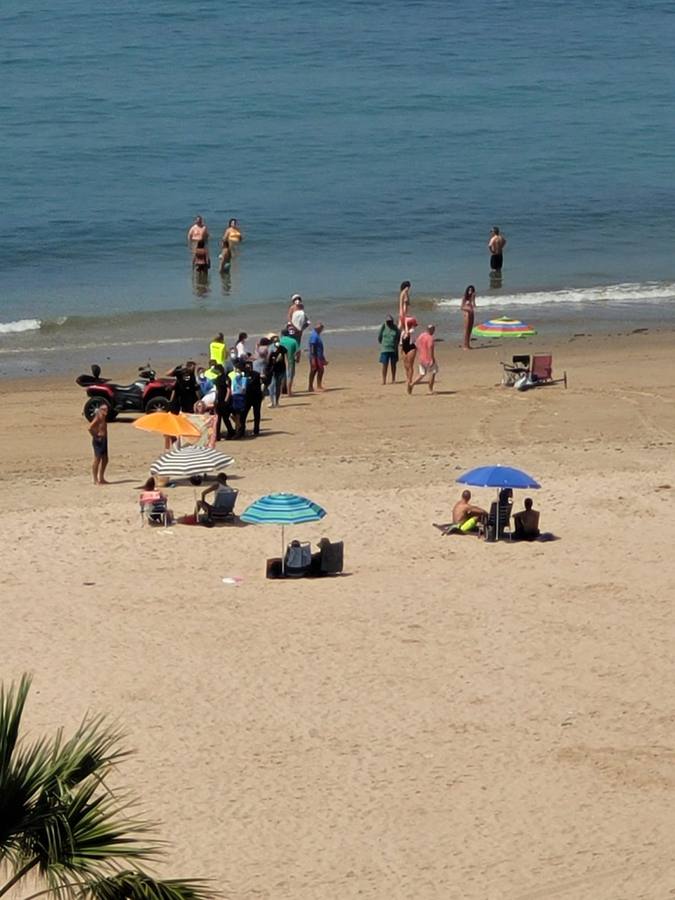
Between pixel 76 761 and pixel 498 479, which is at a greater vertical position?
pixel 76 761

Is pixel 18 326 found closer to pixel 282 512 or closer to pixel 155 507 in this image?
pixel 155 507

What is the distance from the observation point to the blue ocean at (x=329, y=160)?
105 ft

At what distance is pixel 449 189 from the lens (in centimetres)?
4269

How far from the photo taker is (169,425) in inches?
727

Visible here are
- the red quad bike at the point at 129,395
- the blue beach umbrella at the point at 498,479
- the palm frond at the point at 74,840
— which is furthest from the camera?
the red quad bike at the point at 129,395

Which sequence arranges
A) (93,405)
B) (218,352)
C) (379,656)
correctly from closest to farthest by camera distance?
(379,656) → (93,405) → (218,352)

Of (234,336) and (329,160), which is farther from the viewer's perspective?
(329,160)

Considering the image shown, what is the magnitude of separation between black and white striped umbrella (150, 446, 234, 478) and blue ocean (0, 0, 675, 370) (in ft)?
31.0

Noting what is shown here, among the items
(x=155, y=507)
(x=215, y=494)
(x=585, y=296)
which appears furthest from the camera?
(x=585, y=296)

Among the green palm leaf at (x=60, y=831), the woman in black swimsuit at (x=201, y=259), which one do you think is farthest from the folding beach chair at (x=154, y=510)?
the woman in black swimsuit at (x=201, y=259)

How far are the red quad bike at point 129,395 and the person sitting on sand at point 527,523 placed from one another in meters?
5.88

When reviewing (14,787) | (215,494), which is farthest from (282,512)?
(14,787)

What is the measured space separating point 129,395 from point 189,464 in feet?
13.1

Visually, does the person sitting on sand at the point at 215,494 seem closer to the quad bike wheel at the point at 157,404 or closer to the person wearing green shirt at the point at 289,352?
the quad bike wheel at the point at 157,404
